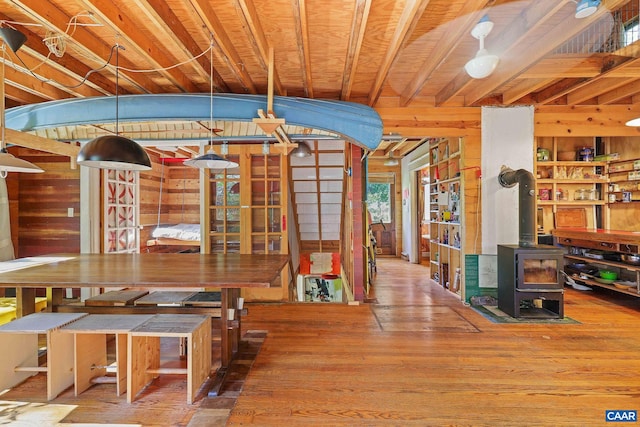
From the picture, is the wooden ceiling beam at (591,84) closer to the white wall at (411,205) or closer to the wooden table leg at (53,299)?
the white wall at (411,205)

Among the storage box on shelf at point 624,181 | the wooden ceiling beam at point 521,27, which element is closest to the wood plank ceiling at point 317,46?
the wooden ceiling beam at point 521,27

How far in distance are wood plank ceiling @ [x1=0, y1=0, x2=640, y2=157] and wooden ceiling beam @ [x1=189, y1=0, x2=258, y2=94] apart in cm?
1

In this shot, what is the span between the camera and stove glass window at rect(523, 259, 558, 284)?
3633 mm

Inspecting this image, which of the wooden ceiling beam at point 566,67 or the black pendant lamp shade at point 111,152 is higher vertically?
the wooden ceiling beam at point 566,67

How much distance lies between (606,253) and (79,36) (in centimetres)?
649

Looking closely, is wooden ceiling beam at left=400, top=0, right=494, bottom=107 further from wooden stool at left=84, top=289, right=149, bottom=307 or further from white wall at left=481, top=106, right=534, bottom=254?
wooden stool at left=84, top=289, right=149, bottom=307

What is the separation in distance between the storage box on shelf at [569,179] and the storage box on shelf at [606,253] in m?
0.49

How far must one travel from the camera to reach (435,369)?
101 inches

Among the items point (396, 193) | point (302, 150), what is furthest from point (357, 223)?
point (396, 193)

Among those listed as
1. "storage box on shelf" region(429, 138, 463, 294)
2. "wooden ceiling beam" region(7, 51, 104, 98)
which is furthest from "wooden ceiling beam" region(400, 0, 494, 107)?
"wooden ceiling beam" region(7, 51, 104, 98)

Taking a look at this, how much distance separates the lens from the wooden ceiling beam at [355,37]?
229cm

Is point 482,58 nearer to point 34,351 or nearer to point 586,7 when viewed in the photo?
point 586,7

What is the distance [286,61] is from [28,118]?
2.78m

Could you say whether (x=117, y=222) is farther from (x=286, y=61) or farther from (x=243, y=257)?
(x=286, y=61)
